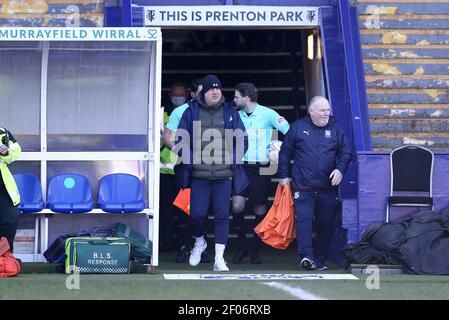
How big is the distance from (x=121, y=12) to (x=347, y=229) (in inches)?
141

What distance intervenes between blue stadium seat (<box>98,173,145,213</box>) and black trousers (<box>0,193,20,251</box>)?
972 mm

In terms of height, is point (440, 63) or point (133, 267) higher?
point (440, 63)

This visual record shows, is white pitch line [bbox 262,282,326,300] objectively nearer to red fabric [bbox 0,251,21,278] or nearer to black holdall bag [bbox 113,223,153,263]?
black holdall bag [bbox 113,223,153,263]

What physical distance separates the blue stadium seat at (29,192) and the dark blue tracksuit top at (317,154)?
2.46 m

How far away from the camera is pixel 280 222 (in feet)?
42.4

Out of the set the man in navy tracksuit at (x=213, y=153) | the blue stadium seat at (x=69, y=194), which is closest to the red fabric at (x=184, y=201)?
the man in navy tracksuit at (x=213, y=153)

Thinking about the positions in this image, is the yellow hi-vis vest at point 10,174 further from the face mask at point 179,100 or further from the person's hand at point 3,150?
the face mask at point 179,100

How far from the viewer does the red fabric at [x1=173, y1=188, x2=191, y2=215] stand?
44.2 feet

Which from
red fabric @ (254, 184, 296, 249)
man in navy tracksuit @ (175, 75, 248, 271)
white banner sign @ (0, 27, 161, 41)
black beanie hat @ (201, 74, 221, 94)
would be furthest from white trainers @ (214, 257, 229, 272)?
white banner sign @ (0, 27, 161, 41)

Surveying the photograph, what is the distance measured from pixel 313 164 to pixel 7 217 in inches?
121
